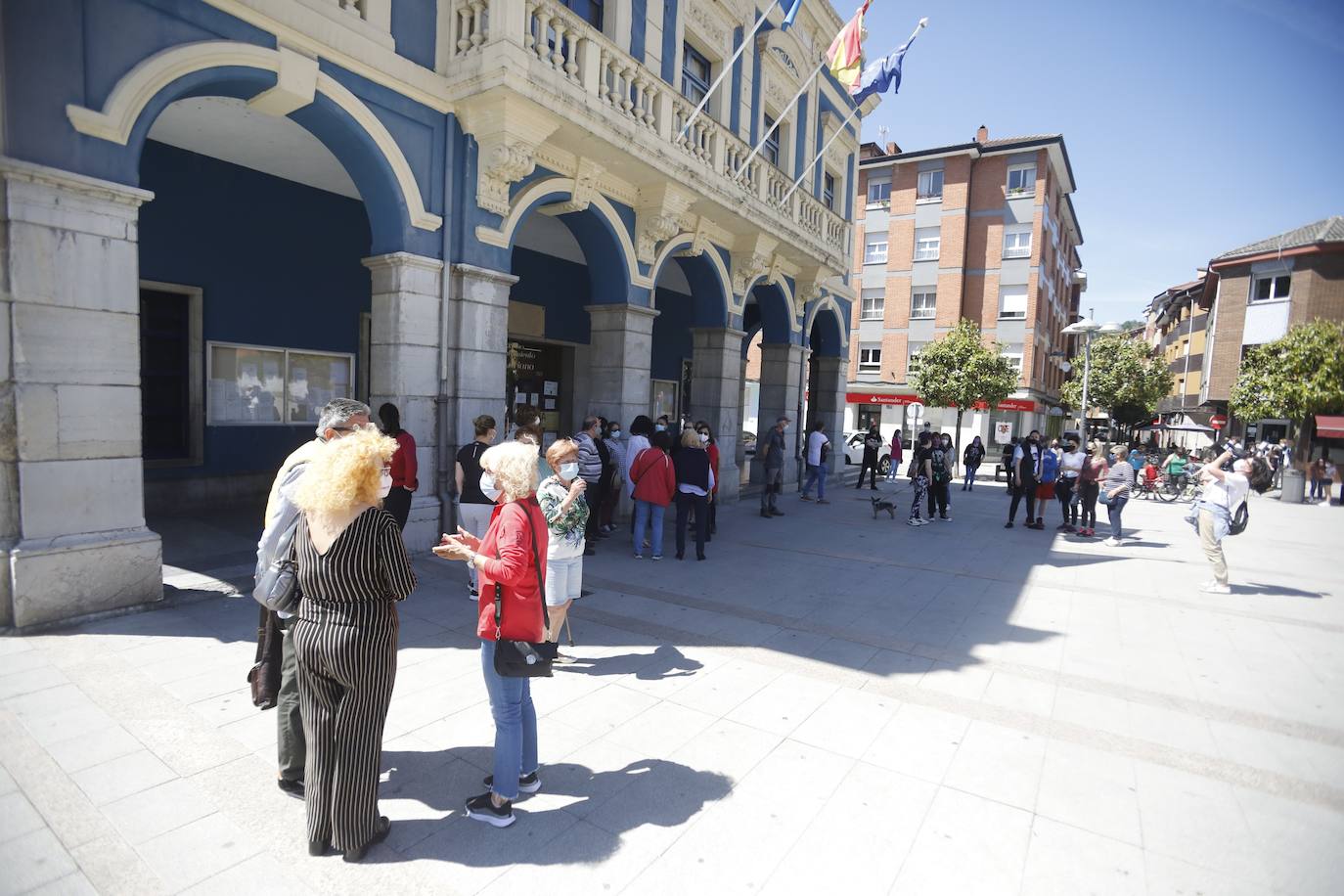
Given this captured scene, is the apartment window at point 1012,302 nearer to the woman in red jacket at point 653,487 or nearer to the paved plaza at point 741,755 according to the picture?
the paved plaza at point 741,755

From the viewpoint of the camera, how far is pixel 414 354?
7.96 meters

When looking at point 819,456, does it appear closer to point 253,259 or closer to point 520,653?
point 253,259

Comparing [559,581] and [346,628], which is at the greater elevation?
[346,628]

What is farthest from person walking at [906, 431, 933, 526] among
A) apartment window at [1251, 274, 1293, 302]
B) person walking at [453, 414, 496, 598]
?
apartment window at [1251, 274, 1293, 302]

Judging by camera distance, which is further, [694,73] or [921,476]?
[921,476]

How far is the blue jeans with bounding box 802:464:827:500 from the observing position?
15.0 meters

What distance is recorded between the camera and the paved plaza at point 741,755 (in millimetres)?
2982

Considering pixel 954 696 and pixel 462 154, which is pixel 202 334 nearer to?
pixel 462 154

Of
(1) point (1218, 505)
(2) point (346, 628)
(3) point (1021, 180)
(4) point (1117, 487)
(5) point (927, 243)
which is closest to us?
(2) point (346, 628)

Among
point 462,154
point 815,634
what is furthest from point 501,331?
point 815,634

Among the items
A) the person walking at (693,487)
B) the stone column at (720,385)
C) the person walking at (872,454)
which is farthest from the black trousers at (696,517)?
the person walking at (872,454)

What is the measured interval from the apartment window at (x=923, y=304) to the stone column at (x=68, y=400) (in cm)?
3698

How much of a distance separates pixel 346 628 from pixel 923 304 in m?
38.9

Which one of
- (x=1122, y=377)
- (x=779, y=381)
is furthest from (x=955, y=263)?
(x=779, y=381)
